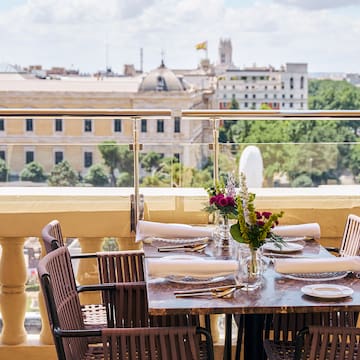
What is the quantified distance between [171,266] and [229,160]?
1.31 m

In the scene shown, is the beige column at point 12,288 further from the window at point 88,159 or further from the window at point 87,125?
the window at point 87,125

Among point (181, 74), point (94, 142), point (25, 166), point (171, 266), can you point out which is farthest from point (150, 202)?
point (181, 74)

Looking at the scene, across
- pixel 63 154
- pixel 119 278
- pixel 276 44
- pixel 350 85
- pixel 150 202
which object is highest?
pixel 276 44

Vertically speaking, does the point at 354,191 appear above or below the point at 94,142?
below

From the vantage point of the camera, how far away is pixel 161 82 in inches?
1682

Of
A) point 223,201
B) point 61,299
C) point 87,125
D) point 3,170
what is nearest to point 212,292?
point 61,299

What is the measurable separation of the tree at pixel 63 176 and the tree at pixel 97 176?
72 mm

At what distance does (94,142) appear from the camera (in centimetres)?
353

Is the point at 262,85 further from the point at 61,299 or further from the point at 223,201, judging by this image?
the point at 61,299

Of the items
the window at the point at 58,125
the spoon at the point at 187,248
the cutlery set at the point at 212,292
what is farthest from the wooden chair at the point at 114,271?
the window at the point at 58,125

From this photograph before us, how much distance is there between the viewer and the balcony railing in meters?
3.28

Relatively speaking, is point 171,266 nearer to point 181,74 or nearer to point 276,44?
point 181,74

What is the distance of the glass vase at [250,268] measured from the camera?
2.21 m

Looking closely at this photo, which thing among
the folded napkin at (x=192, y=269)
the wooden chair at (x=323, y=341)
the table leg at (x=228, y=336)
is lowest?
the table leg at (x=228, y=336)
